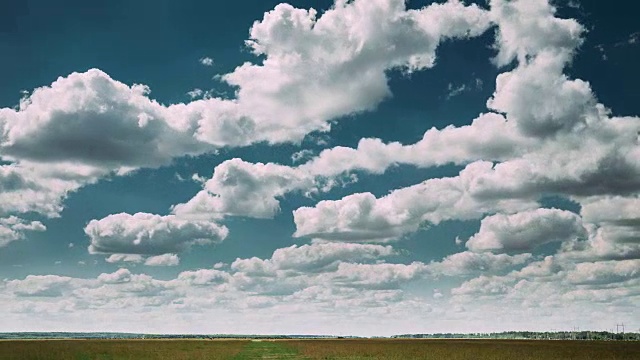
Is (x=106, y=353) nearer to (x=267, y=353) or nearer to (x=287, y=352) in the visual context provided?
(x=267, y=353)

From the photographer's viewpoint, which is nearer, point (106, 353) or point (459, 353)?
point (106, 353)

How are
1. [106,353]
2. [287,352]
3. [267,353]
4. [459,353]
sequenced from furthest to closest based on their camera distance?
[459,353] → [287,352] → [267,353] → [106,353]

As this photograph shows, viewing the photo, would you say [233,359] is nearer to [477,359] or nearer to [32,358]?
[32,358]

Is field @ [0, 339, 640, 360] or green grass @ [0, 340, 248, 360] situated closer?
green grass @ [0, 340, 248, 360]

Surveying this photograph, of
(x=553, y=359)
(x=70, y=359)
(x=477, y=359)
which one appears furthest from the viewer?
(x=553, y=359)

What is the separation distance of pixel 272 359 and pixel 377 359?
35.1 ft

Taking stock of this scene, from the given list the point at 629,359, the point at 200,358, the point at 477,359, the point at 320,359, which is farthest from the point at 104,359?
the point at 629,359

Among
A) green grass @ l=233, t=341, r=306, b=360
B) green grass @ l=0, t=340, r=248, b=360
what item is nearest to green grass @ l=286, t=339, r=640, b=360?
A: green grass @ l=233, t=341, r=306, b=360

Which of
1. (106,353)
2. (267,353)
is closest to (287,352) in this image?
(267,353)

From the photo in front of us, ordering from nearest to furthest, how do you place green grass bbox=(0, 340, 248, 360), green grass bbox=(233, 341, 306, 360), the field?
1. green grass bbox=(0, 340, 248, 360)
2. green grass bbox=(233, 341, 306, 360)
3. the field

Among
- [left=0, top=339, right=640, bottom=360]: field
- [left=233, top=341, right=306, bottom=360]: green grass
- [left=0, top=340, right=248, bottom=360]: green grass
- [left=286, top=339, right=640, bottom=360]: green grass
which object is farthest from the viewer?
[left=286, top=339, right=640, bottom=360]: green grass

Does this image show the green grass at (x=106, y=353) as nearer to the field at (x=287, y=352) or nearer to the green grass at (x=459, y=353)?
the field at (x=287, y=352)

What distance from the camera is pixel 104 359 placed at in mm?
55312

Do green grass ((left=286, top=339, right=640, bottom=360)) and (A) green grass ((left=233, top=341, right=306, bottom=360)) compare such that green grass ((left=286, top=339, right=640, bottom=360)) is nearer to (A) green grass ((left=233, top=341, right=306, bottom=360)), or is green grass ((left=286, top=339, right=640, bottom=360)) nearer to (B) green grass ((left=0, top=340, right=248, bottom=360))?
(A) green grass ((left=233, top=341, right=306, bottom=360))
